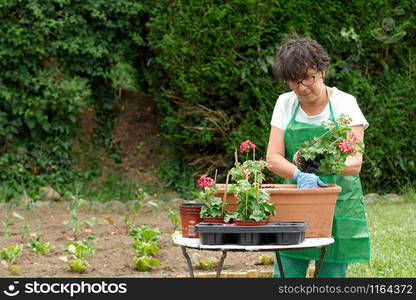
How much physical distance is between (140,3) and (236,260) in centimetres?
468

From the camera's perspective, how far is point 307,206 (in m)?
3.25

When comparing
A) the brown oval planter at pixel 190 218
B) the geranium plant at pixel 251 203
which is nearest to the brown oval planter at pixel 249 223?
the geranium plant at pixel 251 203

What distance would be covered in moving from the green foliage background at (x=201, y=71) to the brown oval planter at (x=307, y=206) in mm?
4981

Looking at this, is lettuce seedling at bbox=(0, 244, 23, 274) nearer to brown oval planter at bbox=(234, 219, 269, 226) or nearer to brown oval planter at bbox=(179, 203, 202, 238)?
brown oval planter at bbox=(179, 203, 202, 238)

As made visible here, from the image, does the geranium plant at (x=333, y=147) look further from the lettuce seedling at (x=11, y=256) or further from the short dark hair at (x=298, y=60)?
the lettuce seedling at (x=11, y=256)

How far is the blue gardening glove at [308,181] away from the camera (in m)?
3.37

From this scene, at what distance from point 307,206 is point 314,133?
1.64 ft

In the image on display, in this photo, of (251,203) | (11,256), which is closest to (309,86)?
(251,203)

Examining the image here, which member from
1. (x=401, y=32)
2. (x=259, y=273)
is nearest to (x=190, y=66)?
(x=401, y=32)

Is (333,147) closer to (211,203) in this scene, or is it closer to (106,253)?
(211,203)

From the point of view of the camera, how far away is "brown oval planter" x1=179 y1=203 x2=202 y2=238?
3332 mm

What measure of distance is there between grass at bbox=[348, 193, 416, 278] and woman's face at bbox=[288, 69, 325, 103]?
189 centimetres

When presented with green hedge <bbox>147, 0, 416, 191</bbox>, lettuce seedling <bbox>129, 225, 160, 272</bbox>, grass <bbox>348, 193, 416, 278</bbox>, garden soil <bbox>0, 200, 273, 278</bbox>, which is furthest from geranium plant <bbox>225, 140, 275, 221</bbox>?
green hedge <bbox>147, 0, 416, 191</bbox>

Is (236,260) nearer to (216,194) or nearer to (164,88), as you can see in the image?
(216,194)
